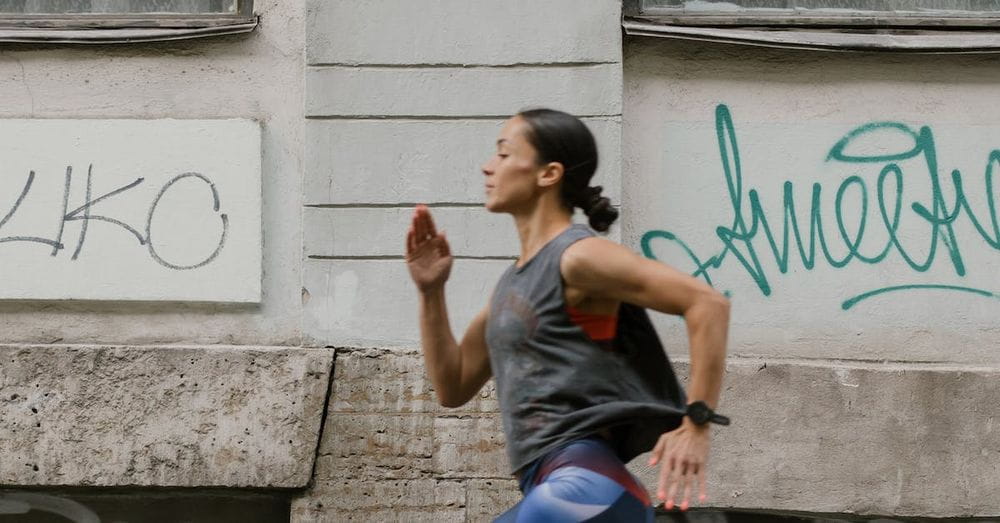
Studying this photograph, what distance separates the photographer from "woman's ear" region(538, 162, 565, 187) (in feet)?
10.9

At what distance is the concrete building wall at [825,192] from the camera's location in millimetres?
5645

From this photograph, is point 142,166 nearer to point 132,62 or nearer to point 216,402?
point 132,62

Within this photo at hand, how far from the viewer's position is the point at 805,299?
564 centimetres

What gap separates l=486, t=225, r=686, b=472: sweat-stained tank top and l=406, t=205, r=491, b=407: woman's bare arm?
0.19 meters

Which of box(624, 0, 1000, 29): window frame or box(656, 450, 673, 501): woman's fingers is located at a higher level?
box(624, 0, 1000, 29): window frame

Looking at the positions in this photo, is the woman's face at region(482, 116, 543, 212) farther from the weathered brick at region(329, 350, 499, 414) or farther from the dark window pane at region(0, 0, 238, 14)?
the dark window pane at region(0, 0, 238, 14)

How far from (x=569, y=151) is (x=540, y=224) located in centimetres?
17

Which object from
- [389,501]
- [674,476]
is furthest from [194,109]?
[674,476]

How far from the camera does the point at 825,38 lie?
566cm

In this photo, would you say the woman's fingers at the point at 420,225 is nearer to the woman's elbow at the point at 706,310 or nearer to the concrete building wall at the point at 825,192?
the woman's elbow at the point at 706,310

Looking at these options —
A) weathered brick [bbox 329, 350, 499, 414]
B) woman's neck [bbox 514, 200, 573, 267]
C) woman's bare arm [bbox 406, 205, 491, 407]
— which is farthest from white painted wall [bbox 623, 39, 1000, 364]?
woman's neck [bbox 514, 200, 573, 267]

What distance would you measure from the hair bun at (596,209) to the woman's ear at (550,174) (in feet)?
0.30

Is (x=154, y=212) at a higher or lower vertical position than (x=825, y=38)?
lower

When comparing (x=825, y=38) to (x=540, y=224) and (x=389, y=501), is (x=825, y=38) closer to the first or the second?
(x=389, y=501)
